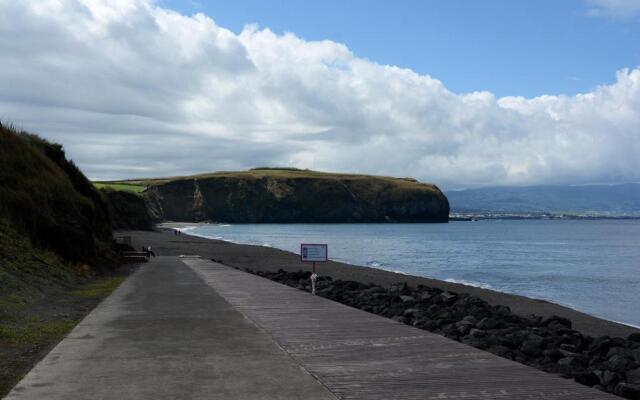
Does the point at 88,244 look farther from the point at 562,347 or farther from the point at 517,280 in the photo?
the point at 517,280

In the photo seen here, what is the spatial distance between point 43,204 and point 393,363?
19.2 m

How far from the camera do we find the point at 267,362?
844 cm

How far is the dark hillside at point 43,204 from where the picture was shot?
2239 cm

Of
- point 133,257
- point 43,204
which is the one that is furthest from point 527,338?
point 133,257

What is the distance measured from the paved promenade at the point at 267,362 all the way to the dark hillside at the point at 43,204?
10.6 meters

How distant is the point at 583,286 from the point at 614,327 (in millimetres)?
17893

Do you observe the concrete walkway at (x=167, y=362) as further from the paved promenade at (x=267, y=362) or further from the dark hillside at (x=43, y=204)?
the dark hillside at (x=43, y=204)

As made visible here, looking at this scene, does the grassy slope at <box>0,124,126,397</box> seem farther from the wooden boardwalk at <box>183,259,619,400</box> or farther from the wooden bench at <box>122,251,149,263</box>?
the wooden boardwalk at <box>183,259,619,400</box>

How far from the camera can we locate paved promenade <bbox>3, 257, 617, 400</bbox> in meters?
6.93

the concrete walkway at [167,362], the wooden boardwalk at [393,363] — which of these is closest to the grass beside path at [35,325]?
the concrete walkway at [167,362]

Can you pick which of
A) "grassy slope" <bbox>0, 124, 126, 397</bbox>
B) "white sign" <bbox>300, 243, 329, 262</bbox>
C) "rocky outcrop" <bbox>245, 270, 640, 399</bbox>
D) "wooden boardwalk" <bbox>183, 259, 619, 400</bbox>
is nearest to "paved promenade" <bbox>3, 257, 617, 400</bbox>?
"wooden boardwalk" <bbox>183, 259, 619, 400</bbox>

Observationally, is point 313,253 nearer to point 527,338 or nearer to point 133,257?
point 527,338

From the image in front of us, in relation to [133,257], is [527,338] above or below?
below

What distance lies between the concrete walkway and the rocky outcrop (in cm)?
456
